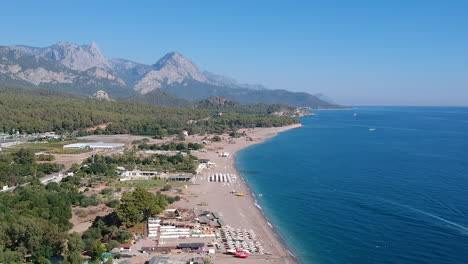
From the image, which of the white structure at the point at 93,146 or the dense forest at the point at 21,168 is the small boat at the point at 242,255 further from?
the white structure at the point at 93,146

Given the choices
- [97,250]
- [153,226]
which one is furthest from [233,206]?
[97,250]

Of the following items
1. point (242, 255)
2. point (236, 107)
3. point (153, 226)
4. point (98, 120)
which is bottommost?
point (242, 255)

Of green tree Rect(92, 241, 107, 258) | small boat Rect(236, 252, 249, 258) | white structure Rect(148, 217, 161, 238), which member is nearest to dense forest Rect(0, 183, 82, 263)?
green tree Rect(92, 241, 107, 258)

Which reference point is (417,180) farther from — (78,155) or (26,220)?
(78,155)

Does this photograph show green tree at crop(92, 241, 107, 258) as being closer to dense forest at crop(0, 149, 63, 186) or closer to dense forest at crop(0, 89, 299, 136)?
dense forest at crop(0, 149, 63, 186)

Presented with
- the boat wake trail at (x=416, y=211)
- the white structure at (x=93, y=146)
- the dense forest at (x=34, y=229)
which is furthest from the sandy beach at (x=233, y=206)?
the white structure at (x=93, y=146)

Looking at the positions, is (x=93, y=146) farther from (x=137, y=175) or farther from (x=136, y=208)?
(x=136, y=208)

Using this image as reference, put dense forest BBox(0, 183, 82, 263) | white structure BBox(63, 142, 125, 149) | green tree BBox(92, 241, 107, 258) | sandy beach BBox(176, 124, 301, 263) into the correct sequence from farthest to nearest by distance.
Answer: white structure BBox(63, 142, 125, 149) < sandy beach BBox(176, 124, 301, 263) < green tree BBox(92, 241, 107, 258) < dense forest BBox(0, 183, 82, 263)

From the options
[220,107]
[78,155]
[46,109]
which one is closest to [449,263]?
[78,155]
